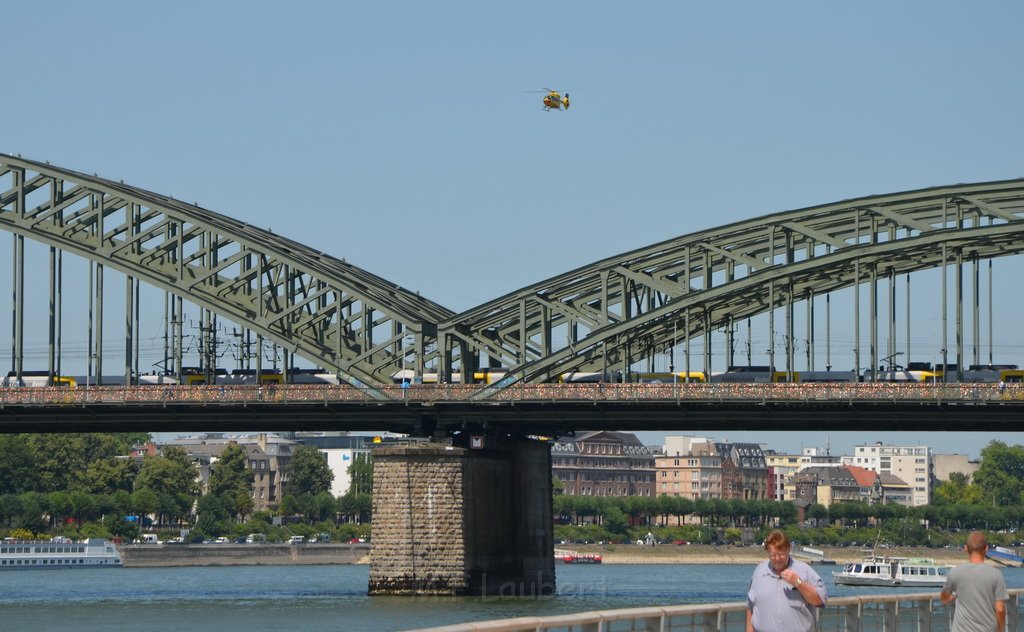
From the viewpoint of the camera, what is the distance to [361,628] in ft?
234

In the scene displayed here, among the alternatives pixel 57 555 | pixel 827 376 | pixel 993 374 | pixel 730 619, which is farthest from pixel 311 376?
pixel 57 555

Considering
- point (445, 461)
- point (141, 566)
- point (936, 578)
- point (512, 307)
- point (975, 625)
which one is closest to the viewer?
point (975, 625)

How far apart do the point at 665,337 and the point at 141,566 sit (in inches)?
4001

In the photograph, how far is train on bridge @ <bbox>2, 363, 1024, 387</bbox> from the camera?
9238 cm

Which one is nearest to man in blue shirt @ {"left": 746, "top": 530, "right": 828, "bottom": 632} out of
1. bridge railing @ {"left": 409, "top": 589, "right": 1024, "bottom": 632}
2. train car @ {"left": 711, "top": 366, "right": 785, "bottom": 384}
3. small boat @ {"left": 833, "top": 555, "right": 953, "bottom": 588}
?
bridge railing @ {"left": 409, "top": 589, "right": 1024, "bottom": 632}

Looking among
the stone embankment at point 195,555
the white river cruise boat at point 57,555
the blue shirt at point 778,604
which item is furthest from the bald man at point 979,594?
the stone embankment at point 195,555

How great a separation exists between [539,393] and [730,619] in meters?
60.1

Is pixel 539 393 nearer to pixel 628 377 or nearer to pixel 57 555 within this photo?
pixel 628 377

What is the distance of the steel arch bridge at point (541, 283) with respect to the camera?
90.4 metres

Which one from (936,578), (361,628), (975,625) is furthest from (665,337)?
(975,625)

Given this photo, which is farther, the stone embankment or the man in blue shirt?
the stone embankment

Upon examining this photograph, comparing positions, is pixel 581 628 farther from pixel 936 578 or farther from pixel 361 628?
pixel 936 578

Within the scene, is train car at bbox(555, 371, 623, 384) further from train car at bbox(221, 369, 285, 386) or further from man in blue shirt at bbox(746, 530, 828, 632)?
man in blue shirt at bbox(746, 530, 828, 632)

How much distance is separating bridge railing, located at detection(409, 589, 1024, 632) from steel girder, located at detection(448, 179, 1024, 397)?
170ft
